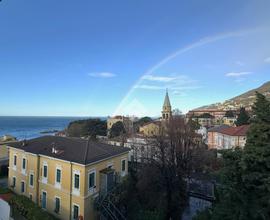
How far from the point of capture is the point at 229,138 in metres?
42.4

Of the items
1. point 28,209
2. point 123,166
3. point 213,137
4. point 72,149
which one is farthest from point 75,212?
point 213,137

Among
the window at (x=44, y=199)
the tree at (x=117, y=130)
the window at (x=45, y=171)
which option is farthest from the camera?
the tree at (x=117, y=130)

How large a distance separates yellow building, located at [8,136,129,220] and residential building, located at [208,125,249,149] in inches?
1106

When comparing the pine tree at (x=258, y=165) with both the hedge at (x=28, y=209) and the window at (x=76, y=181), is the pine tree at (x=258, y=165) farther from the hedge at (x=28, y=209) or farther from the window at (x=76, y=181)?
the window at (x=76, y=181)

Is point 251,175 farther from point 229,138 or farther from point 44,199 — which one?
point 229,138

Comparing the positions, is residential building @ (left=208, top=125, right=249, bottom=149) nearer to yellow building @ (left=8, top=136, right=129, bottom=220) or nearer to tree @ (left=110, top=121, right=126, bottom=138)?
tree @ (left=110, top=121, right=126, bottom=138)

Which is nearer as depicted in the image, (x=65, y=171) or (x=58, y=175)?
(x=65, y=171)

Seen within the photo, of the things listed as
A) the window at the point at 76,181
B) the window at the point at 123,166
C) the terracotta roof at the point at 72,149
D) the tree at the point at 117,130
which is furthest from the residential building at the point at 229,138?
the window at the point at 76,181

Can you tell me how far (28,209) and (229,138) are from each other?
39070 millimetres

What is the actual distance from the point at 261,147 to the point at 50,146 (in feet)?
57.2

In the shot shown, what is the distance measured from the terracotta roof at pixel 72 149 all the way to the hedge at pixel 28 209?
13.4 ft

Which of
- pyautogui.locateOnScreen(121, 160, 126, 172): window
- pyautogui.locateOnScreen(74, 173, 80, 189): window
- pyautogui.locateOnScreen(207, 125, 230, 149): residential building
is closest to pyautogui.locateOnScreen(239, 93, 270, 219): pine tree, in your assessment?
pyautogui.locateOnScreen(74, 173, 80, 189): window

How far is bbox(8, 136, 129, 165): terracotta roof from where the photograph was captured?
55.4 ft

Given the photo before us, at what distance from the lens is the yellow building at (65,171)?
16047 millimetres
